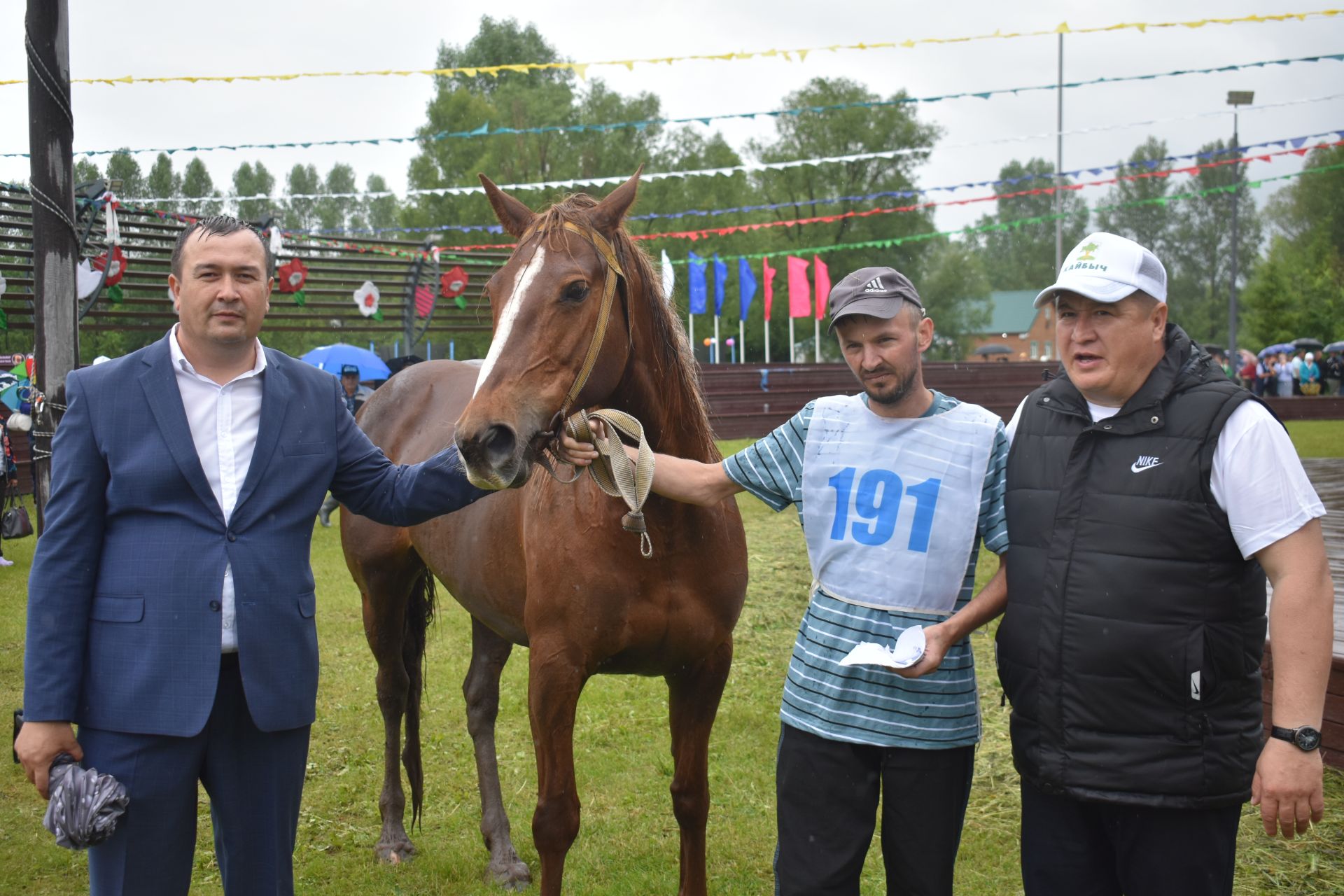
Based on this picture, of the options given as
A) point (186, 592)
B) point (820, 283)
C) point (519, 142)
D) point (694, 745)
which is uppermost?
point (519, 142)

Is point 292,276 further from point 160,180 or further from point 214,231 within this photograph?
point 214,231

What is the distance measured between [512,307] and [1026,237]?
79990mm

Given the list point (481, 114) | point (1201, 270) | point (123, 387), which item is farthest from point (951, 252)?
point (123, 387)

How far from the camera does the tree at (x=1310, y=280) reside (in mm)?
36438

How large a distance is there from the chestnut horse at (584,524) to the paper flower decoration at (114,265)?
505 inches

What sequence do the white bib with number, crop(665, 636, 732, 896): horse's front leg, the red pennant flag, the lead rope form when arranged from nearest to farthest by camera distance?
the white bib with number → the lead rope → crop(665, 636, 732, 896): horse's front leg → the red pennant flag

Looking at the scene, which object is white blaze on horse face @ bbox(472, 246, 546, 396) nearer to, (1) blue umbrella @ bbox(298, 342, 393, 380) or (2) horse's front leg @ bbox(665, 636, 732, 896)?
(2) horse's front leg @ bbox(665, 636, 732, 896)

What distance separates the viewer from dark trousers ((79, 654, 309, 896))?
201 cm

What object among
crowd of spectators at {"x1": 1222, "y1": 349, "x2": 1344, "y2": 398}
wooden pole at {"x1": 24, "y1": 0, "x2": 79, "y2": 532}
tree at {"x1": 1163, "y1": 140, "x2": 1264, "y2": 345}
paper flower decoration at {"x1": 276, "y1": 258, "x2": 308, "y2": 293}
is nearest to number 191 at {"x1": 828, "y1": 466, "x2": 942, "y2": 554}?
wooden pole at {"x1": 24, "y1": 0, "x2": 79, "y2": 532}

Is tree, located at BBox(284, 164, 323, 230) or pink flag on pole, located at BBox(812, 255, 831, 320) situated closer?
pink flag on pole, located at BBox(812, 255, 831, 320)

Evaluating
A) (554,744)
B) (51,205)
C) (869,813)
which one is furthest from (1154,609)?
(51,205)

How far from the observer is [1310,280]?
37.4 meters

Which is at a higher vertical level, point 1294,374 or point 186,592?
point 1294,374

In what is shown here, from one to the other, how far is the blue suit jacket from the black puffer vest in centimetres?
167
